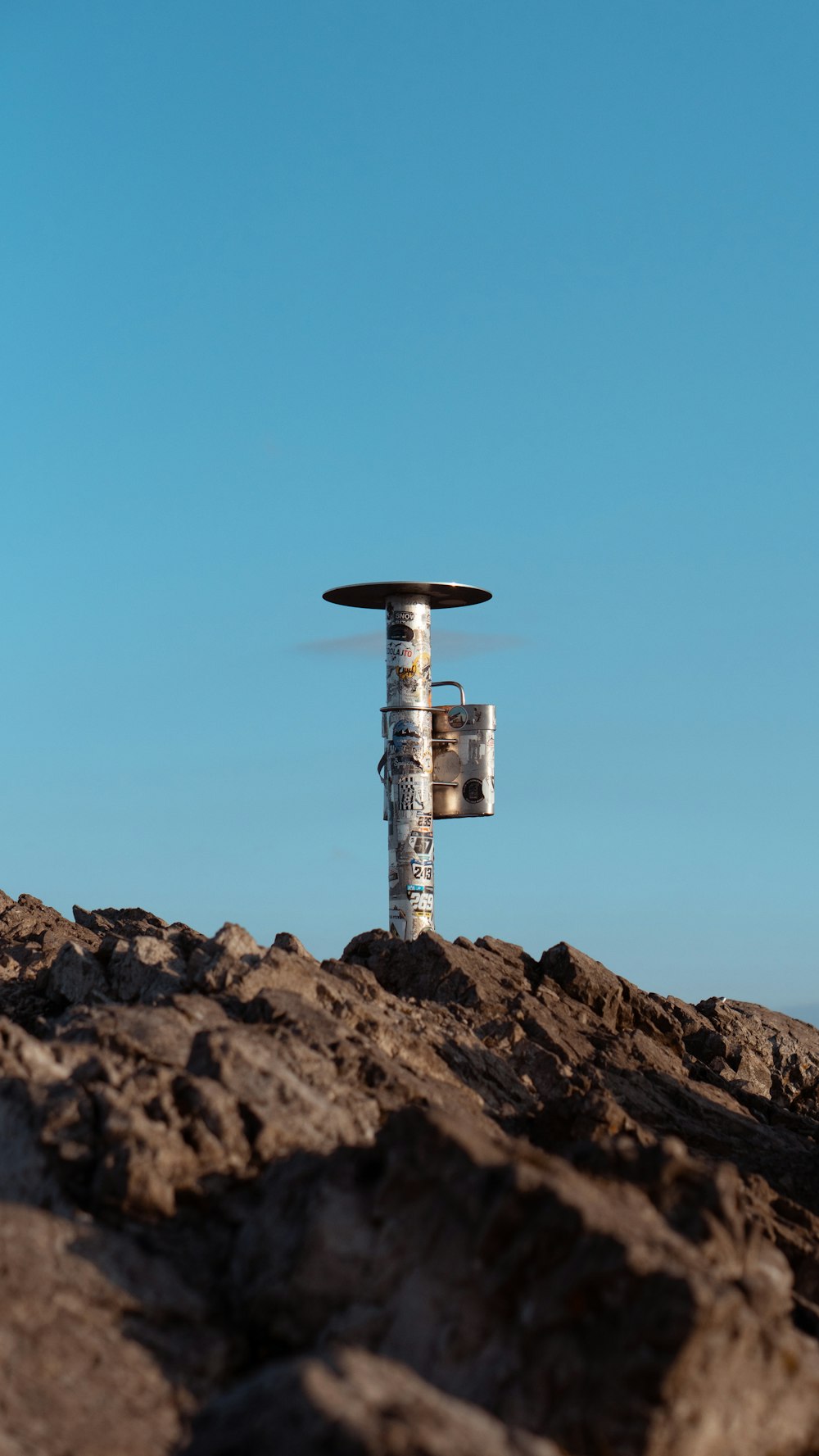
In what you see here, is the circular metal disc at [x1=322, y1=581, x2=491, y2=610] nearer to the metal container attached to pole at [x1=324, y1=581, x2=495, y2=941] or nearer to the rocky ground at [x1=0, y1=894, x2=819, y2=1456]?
the metal container attached to pole at [x1=324, y1=581, x2=495, y2=941]

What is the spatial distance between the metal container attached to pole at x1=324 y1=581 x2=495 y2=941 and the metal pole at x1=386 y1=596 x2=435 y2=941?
12 mm

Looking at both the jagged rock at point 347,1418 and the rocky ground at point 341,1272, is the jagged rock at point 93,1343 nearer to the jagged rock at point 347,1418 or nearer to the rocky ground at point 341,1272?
the rocky ground at point 341,1272

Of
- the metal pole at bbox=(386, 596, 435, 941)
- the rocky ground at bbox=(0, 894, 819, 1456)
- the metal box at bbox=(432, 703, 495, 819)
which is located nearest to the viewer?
the rocky ground at bbox=(0, 894, 819, 1456)

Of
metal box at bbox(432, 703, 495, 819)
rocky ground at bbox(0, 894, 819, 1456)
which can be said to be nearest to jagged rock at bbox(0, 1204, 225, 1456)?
rocky ground at bbox(0, 894, 819, 1456)

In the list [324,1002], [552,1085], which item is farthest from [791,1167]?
[324,1002]

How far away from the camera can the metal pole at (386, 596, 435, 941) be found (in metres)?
22.6

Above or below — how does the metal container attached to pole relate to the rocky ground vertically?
above

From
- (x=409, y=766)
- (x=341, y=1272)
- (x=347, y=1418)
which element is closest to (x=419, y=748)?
(x=409, y=766)

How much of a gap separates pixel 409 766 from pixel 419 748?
Result: 0.31m

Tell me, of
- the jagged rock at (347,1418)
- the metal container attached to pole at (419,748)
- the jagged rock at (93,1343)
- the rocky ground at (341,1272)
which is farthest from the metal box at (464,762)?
the jagged rock at (347,1418)

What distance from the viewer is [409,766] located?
75.3ft

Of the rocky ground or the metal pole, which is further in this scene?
the metal pole

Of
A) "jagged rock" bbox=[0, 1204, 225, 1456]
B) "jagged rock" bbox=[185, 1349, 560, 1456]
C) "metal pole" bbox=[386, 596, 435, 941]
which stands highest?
"metal pole" bbox=[386, 596, 435, 941]

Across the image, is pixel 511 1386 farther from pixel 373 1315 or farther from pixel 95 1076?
pixel 95 1076
